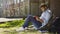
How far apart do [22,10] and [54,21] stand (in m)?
4.52

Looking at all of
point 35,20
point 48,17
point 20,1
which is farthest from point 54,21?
point 20,1

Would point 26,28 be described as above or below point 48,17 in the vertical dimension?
below

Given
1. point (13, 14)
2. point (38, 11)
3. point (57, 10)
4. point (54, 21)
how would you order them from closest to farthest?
point (54, 21), point (57, 10), point (38, 11), point (13, 14)

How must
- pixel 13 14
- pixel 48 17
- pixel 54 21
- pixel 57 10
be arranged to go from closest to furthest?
1. pixel 54 21
2. pixel 48 17
3. pixel 57 10
4. pixel 13 14

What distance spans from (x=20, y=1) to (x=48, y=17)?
431 cm

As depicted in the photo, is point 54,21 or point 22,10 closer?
point 54,21

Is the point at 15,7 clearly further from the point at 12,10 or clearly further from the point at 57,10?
the point at 57,10

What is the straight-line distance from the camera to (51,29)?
4.51 metres

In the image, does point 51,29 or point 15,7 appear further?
point 15,7

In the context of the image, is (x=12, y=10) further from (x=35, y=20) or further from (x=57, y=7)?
(x=35, y=20)

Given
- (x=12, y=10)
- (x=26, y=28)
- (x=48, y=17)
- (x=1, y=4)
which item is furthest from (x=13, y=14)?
(x=48, y=17)

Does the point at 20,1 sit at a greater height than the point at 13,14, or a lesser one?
greater

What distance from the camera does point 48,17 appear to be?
14.9 ft

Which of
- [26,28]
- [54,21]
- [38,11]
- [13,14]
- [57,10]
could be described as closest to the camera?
[54,21]
